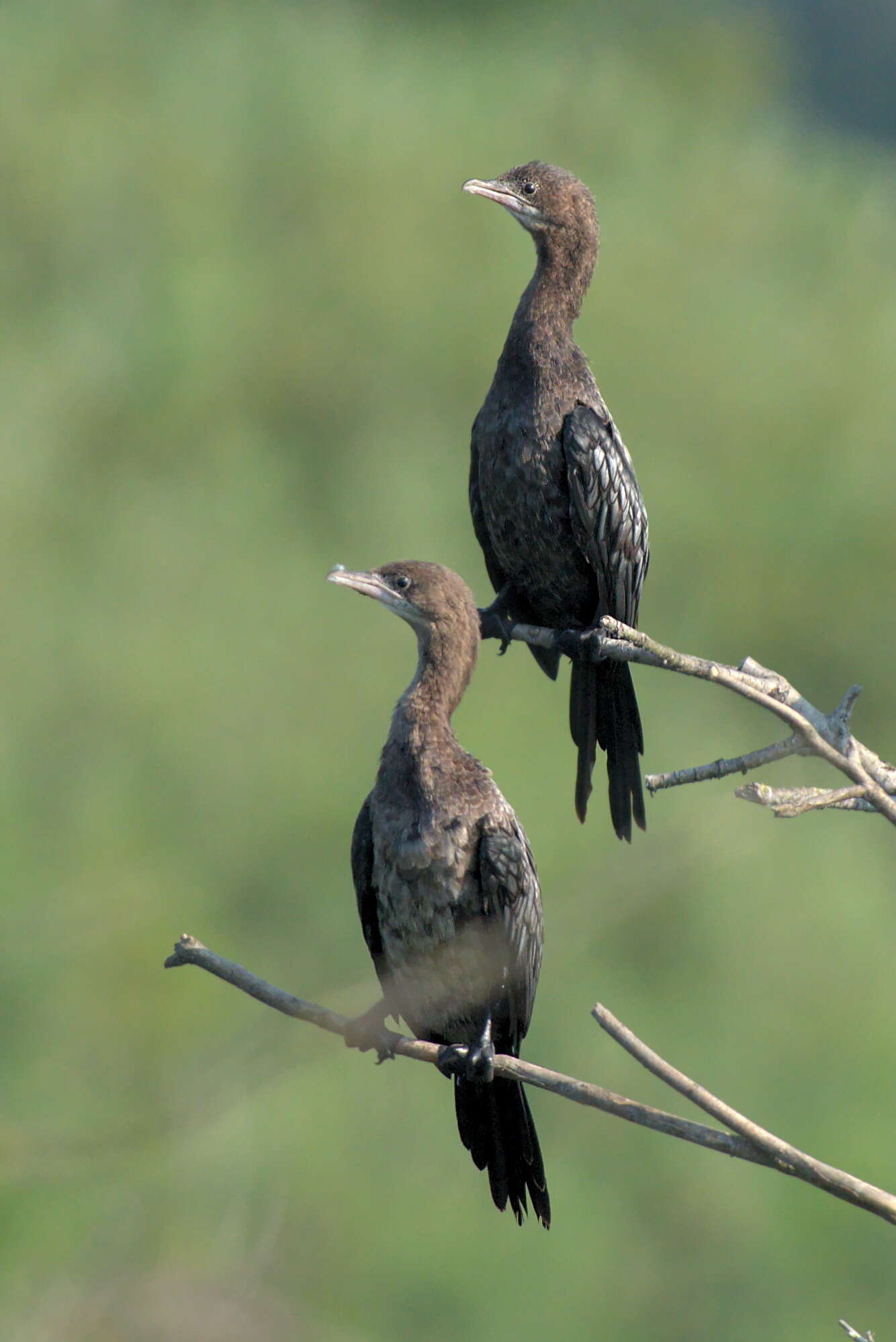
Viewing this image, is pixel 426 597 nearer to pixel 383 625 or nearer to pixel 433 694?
pixel 433 694

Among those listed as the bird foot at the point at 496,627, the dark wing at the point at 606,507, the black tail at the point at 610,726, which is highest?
the dark wing at the point at 606,507

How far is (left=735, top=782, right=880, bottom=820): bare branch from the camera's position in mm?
2721

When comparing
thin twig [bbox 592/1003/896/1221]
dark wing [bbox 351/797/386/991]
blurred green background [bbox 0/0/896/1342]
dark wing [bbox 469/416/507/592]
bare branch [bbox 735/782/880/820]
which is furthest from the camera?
blurred green background [bbox 0/0/896/1342]

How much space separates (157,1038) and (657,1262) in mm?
4649

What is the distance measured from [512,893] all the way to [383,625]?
1124cm

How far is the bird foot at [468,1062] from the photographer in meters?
3.49

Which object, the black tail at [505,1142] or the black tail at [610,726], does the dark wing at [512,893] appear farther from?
the black tail at [610,726]

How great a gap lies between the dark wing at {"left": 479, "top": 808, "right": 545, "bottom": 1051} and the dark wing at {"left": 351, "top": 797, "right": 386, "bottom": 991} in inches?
10.1

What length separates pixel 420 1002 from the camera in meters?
3.81

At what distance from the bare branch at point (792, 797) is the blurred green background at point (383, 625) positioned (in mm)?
8271

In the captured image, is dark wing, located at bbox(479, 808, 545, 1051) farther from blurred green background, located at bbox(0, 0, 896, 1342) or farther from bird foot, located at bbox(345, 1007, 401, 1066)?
blurred green background, located at bbox(0, 0, 896, 1342)

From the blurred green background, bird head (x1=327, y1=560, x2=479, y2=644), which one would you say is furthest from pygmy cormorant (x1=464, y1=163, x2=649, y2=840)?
the blurred green background

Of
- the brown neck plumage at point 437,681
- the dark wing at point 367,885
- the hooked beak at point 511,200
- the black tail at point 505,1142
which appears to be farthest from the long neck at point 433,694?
the hooked beak at point 511,200

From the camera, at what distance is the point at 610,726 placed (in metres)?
4.72
